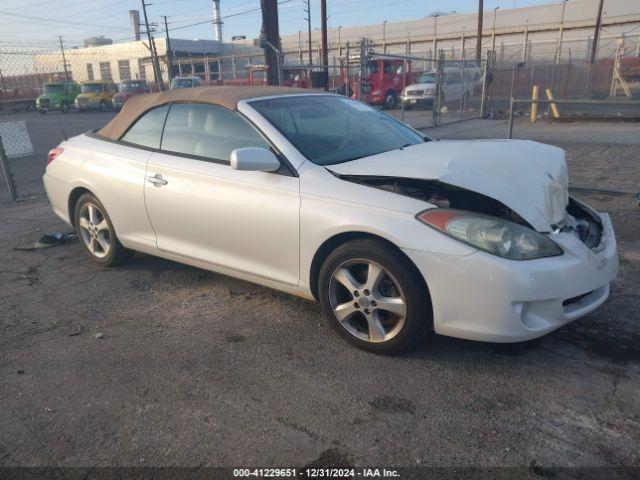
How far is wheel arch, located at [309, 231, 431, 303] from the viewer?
290cm

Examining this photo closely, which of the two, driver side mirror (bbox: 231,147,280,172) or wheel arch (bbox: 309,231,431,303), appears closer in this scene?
wheel arch (bbox: 309,231,431,303)

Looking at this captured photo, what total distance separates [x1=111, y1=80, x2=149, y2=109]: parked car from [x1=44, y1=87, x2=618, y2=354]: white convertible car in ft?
99.6

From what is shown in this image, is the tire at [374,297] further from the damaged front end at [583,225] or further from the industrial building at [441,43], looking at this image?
the industrial building at [441,43]

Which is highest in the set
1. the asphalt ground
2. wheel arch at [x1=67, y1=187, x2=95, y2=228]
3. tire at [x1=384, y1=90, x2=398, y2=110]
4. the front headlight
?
the front headlight

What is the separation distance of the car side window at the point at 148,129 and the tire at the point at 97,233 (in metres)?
0.68

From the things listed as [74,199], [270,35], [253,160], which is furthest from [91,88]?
[253,160]

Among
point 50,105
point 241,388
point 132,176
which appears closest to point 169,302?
point 132,176

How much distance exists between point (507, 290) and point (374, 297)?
75 centimetres

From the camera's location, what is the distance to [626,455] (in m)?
2.24

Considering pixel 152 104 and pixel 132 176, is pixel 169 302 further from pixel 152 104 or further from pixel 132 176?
pixel 152 104

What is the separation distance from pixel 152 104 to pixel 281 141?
1.54 m

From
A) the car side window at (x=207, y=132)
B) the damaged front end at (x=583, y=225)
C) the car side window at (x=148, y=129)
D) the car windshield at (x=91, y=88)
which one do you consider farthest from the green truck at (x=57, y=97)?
the damaged front end at (x=583, y=225)

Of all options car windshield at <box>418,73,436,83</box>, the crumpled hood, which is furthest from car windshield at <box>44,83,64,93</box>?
the crumpled hood

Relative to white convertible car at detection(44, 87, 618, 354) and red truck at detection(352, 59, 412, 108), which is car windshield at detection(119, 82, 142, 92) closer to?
red truck at detection(352, 59, 412, 108)
